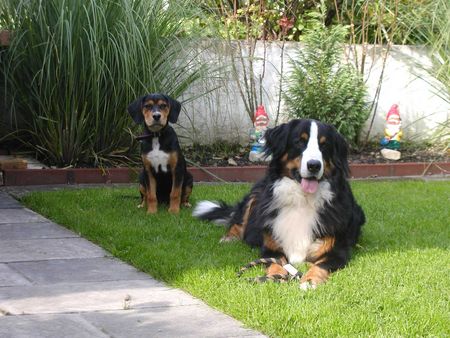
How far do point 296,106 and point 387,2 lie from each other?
85.9 inches

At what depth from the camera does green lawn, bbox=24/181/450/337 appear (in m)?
4.58

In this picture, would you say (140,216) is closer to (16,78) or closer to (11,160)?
(11,160)

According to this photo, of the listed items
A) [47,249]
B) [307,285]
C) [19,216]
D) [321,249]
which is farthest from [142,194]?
[307,285]

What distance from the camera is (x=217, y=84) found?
10234 millimetres

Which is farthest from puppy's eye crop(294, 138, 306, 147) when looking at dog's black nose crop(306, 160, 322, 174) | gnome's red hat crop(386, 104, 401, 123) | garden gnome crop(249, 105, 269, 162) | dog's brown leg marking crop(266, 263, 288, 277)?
gnome's red hat crop(386, 104, 401, 123)

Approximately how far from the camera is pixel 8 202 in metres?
8.12

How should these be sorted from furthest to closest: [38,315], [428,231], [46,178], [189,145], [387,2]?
[387,2] → [189,145] → [46,178] → [428,231] → [38,315]

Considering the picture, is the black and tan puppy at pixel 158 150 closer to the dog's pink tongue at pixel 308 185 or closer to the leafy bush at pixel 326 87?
the dog's pink tongue at pixel 308 185

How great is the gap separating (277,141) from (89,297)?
1.70 metres

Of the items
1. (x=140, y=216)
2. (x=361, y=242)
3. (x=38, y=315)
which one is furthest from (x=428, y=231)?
(x=38, y=315)

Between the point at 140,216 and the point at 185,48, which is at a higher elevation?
the point at 185,48

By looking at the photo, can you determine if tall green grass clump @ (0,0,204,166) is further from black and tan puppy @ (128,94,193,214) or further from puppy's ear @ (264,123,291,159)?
puppy's ear @ (264,123,291,159)

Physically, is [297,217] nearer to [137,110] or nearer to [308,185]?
[308,185]

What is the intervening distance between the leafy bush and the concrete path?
493 cm
